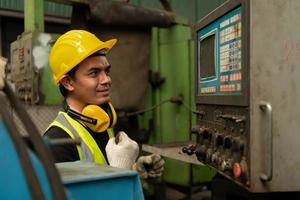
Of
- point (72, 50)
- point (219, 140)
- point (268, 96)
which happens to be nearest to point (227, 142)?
point (219, 140)

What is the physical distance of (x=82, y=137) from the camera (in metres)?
1.16

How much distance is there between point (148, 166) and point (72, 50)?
472 mm

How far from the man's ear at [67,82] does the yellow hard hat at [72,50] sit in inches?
0.5

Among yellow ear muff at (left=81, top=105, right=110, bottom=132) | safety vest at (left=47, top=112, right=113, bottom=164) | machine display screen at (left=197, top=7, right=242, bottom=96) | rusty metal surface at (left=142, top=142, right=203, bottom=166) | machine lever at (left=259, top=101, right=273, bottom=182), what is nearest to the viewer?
machine lever at (left=259, top=101, right=273, bottom=182)

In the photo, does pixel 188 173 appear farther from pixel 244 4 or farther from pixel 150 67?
pixel 244 4

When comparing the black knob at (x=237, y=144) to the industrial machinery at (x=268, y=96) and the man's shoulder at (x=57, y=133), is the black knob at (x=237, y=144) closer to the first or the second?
the industrial machinery at (x=268, y=96)

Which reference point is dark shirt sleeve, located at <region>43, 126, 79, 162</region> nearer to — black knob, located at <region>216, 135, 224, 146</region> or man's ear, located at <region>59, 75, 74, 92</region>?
man's ear, located at <region>59, 75, 74, 92</region>

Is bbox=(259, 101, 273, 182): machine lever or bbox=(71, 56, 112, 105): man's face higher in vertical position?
bbox=(71, 56, 112, 105): man's face

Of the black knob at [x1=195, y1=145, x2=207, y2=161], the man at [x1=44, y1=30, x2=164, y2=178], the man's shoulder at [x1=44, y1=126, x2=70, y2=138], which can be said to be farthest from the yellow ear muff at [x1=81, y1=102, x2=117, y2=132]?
the black knob at [x1=195, y1=145, x2=207, y2=161]

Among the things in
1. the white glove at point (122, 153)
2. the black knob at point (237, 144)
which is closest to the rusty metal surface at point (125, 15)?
the white glove at point (122, 153)

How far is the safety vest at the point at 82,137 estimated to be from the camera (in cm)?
111

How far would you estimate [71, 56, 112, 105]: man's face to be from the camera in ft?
Answer: 4.09

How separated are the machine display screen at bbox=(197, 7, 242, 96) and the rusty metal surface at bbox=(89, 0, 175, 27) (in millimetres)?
942

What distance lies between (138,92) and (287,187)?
166 cm
